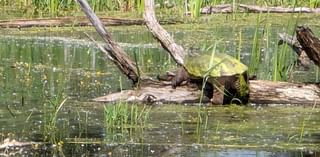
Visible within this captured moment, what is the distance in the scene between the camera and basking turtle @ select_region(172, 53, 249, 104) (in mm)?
6438

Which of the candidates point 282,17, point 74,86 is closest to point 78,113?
point 74,86

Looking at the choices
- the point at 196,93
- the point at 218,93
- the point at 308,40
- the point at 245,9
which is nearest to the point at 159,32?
the point at 196,93

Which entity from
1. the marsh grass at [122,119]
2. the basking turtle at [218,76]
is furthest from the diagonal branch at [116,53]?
the marsh grass at [122,119]

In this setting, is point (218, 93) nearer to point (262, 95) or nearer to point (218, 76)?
point (218, 76)

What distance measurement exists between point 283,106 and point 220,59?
61 cm

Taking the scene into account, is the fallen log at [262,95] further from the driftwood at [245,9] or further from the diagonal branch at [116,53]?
the driftwood at [245,9]

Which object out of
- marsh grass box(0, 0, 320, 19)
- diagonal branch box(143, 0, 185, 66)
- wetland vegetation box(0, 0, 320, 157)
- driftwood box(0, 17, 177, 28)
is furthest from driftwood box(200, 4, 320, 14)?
diagonal branch box(143, 0, 185, 66)

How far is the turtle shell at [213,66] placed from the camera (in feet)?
21.1

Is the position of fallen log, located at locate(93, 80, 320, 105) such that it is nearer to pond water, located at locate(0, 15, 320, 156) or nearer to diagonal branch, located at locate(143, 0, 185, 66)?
pond water, located at locate(0, 15, 320, 156)

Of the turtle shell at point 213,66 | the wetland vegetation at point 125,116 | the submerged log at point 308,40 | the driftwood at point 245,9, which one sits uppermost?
the submerged log at point 308,40

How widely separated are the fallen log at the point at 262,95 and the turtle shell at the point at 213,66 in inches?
7.4

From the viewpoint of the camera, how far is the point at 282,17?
Result: 41.9 ft

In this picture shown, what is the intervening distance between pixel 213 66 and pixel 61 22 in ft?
20.1

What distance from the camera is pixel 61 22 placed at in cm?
1219
